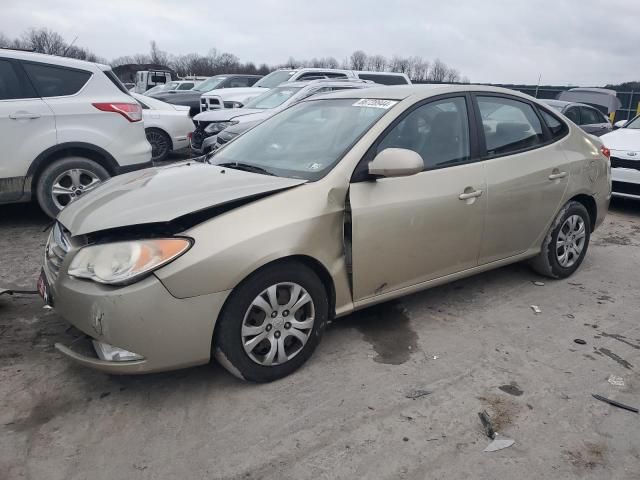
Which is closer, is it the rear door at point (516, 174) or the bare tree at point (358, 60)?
the rear door at point (516, 174)

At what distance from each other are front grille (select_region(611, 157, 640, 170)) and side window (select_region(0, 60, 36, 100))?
7.40 metres

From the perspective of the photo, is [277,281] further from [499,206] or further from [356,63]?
[356,63]

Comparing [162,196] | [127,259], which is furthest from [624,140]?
[127,259]

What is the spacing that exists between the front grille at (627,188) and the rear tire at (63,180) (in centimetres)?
668

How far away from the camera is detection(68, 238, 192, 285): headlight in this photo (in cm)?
256

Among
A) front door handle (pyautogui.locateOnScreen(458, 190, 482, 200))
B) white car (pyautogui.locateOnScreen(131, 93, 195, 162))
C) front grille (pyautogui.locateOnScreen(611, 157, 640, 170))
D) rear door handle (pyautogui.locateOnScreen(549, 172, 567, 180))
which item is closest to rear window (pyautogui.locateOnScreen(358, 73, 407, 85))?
white car (pyautogui.locateOnScreen(131, 93, 195, 162))

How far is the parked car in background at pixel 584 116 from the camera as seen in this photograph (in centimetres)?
1187

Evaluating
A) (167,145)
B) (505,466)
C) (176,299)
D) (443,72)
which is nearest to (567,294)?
(505,466)

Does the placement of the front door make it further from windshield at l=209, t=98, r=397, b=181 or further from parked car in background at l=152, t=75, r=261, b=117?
parked car in background at l=152, t=75, r=261, b=117

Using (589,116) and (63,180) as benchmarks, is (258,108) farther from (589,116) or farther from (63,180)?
(589,116)

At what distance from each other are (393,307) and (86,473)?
7.89 ft

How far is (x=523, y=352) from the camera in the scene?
3.41 metres

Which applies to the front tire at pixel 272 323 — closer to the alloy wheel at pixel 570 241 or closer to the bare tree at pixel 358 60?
the alloy wheel at pixel 570 241

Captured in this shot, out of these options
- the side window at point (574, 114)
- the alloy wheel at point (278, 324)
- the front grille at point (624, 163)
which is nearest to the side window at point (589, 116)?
the side window at point (574, 114)
